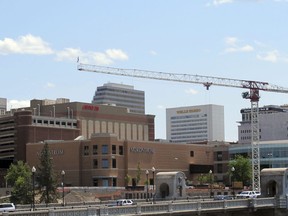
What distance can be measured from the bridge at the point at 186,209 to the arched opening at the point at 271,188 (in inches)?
177

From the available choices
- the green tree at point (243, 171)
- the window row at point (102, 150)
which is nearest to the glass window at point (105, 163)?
the window row at point (102, 150)

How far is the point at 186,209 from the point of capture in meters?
64.9

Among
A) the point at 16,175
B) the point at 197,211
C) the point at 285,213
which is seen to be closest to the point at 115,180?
the point at 16,175

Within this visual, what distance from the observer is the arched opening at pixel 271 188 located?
281 ft

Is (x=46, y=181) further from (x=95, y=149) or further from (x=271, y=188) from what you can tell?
(x=271, y=188)

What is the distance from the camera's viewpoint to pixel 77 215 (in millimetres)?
53781

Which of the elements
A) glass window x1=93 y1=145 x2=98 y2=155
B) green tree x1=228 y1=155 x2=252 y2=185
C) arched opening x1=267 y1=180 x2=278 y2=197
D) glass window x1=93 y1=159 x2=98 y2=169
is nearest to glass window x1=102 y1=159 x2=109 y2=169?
glass window x1=93 y1=159 x2=98 y2=169

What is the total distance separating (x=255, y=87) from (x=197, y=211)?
440 ft

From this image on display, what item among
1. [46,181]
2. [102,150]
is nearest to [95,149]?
[102,150]

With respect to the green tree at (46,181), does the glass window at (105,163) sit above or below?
above

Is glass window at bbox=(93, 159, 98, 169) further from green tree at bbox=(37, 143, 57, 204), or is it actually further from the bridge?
the bridge

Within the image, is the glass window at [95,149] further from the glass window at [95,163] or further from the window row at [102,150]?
the glass window at [95,163]

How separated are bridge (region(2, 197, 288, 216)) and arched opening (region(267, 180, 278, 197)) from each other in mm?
4485

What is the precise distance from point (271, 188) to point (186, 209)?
24216 mm
